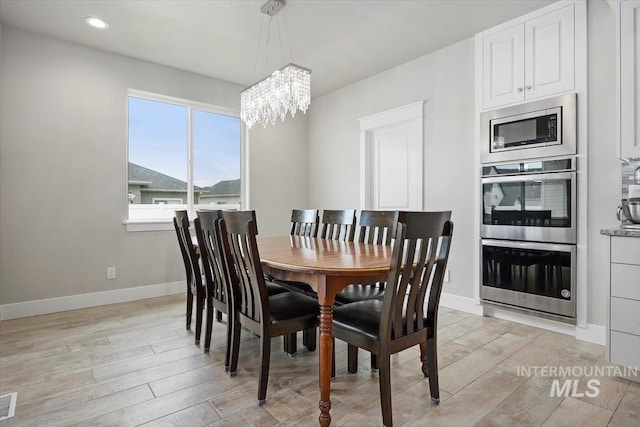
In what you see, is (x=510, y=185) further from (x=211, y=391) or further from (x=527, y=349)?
(x=211, y=391)

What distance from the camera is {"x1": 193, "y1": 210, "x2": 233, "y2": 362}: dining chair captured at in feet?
7.27

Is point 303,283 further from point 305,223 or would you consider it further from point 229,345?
point 305,223

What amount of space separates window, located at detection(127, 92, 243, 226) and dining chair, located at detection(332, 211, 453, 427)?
3.15 meters

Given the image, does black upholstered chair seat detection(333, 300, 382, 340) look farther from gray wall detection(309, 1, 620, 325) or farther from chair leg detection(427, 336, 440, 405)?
gray wall detection(309, 1, 620, 325)

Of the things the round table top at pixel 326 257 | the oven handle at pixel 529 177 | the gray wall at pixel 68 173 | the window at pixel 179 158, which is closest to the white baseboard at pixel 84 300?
the gray wall at pixel 68 173

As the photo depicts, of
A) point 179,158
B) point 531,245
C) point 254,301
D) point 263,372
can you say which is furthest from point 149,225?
point 531,245

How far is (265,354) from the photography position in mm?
1816

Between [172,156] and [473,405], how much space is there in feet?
13.1

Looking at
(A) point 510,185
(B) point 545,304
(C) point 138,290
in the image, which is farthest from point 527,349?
(C) point 138,290

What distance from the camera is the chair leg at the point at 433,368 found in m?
1.79

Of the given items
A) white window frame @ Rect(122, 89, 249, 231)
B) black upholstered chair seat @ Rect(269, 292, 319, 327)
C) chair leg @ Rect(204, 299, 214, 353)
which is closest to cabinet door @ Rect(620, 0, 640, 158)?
black upholstered chair seat @ Rect(269, 292, 319, 327)

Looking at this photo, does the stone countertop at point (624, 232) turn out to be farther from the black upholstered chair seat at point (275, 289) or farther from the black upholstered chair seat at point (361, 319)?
the black upholstered chair seat at point (275, 289)

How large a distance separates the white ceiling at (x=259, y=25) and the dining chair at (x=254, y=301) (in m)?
2.04

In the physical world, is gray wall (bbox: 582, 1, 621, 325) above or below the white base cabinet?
above
